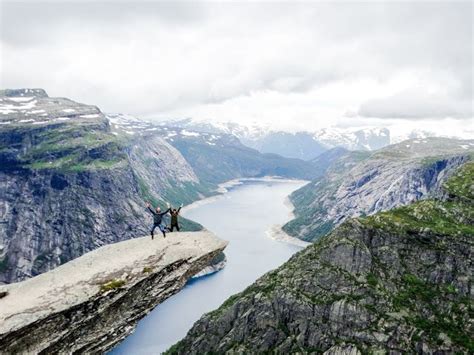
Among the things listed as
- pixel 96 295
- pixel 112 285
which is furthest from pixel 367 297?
pixel 96 295

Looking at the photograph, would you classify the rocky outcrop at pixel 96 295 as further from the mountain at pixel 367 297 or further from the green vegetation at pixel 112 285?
the mountain at pixel 367 297

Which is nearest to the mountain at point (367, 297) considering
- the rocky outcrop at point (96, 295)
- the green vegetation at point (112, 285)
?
the rocky outcrop at point (96, 295)

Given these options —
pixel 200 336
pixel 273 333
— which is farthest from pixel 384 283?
pixel 200 336

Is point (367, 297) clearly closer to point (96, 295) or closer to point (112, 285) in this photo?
point (112, 285)

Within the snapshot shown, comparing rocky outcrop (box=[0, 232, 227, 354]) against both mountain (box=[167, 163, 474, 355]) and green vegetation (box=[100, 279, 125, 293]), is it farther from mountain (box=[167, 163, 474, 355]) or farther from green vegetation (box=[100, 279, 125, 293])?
mountain (box=[167, 163, 474, 355])

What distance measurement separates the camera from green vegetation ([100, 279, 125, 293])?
90.5ft

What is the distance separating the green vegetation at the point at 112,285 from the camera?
27.6m

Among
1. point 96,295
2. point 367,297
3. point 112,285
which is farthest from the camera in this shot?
point 367,297

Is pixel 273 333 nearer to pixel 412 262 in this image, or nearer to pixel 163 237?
pixel 412 262

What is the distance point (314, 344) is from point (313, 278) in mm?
22427

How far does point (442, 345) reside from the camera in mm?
128625

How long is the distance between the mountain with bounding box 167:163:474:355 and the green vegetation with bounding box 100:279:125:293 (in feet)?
A: 415

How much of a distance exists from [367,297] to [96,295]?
5230 inches

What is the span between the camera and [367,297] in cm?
14438
